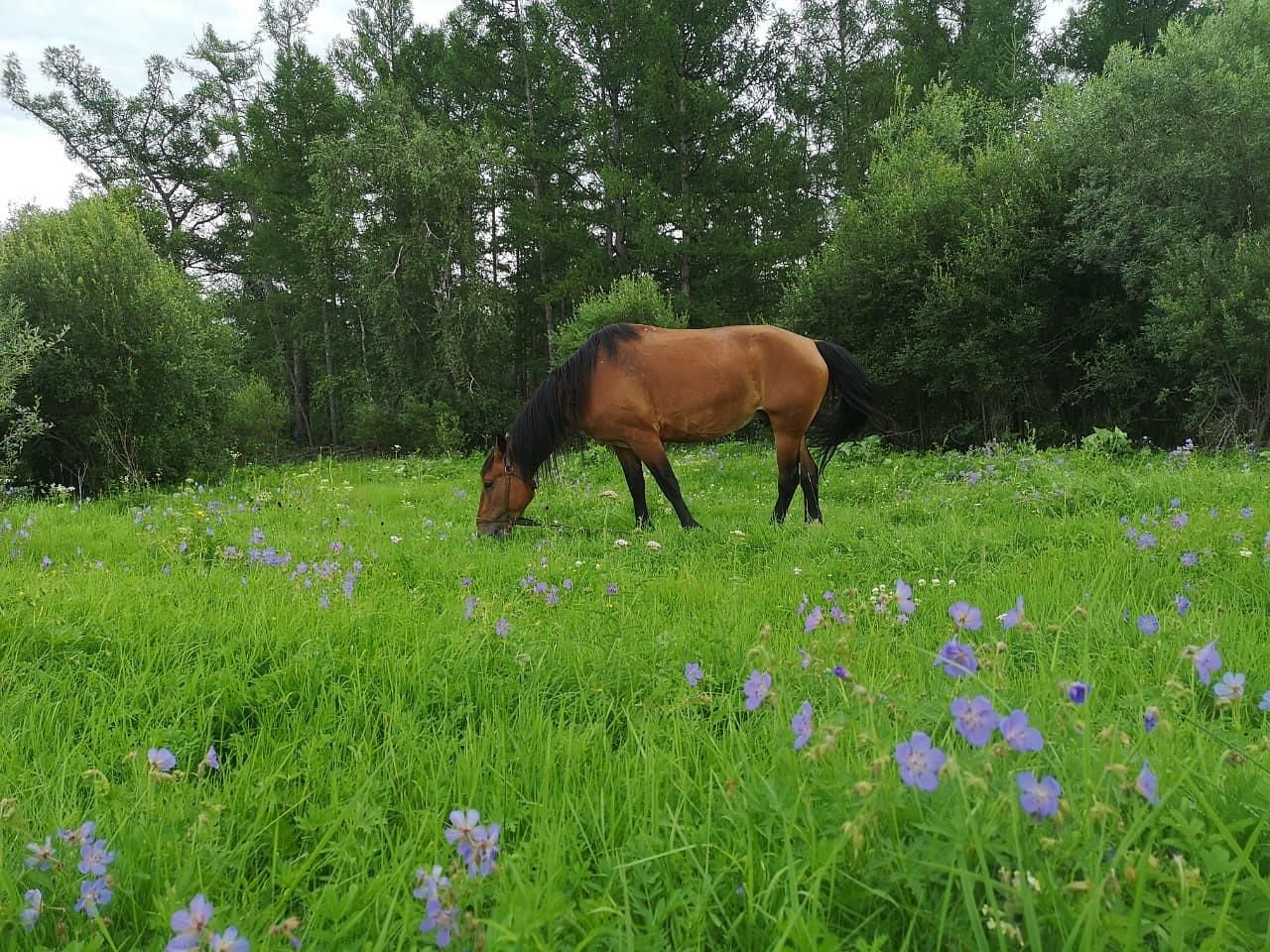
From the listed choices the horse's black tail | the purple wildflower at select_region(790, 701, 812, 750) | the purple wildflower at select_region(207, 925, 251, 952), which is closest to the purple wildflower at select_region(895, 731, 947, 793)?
the purple wildflower at select_region(790, 701, 812, 750)

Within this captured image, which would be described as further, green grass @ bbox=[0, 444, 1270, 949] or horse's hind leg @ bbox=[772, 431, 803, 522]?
horse's hind leg @ bbox=[772, 431, 803, 522]

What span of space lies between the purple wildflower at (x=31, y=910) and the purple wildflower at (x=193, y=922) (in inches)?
16.0

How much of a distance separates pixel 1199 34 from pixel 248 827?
Result: 17085 mm

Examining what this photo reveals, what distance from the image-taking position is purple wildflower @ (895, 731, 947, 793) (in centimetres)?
95

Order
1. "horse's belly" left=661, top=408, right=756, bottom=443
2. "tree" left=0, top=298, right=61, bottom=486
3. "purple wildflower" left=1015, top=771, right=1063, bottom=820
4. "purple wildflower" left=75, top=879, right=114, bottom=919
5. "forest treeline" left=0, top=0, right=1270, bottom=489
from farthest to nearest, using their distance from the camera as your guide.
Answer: "forest treeline" left=0, top=0, right=1270, bottom=489
"tree" left=0, top=298, right=61, bottom=486
"horse's belly" left=661, top=408, right=756, bottom=443
"purple wildflower" left=75, top=879, right=114, bottom=919
"purple wildflower" left=1015, top=771, right=1063, bottom=820

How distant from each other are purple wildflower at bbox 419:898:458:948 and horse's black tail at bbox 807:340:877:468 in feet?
23.6

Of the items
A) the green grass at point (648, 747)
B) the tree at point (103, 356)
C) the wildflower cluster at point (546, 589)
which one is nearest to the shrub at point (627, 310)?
the tree at point (103, 356)

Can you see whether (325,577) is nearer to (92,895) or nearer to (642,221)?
(92,895)

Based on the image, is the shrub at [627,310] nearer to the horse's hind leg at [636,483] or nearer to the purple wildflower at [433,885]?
the horse's hind leg at [636,483]

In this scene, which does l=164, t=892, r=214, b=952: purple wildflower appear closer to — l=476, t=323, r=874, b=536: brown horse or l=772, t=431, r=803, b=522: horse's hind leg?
l=476, t=323, r=874, b=536: brown horse

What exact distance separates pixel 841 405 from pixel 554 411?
3474 mm

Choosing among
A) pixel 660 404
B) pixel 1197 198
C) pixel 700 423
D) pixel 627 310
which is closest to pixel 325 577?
pixel 660 404

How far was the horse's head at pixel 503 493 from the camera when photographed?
21.8 feet

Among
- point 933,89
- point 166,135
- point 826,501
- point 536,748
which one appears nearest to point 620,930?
point 536,748
